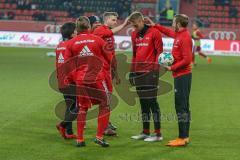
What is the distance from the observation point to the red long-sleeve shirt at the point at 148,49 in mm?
9953

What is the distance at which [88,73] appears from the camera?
9383mm

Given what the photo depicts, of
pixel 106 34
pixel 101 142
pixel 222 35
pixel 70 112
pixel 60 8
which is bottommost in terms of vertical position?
pixel 222 35

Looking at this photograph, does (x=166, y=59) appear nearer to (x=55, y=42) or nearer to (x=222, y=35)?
(x=55, y=42)

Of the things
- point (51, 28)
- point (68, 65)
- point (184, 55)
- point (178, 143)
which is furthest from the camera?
point (51, 28)

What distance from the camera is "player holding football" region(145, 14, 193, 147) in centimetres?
934

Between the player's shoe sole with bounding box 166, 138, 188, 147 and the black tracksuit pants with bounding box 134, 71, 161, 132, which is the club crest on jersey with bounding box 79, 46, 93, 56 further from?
the player's shoe sole with bounding box 166, 138, 188, 147

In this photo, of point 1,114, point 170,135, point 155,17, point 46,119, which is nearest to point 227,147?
point 170,135

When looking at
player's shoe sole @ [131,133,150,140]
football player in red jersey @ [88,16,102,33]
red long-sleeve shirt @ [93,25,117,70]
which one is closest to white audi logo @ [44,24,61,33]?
football player in red jersey @ [88,16,102,33]

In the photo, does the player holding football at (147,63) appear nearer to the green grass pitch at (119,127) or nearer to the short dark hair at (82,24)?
the green grass pitch at (119,127)

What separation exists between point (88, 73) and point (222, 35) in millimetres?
26399

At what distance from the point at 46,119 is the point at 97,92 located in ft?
9.08

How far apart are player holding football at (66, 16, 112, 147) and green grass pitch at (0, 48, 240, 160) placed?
443mm

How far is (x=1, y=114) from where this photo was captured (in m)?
12.3

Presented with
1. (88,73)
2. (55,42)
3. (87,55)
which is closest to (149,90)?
(88,73)
